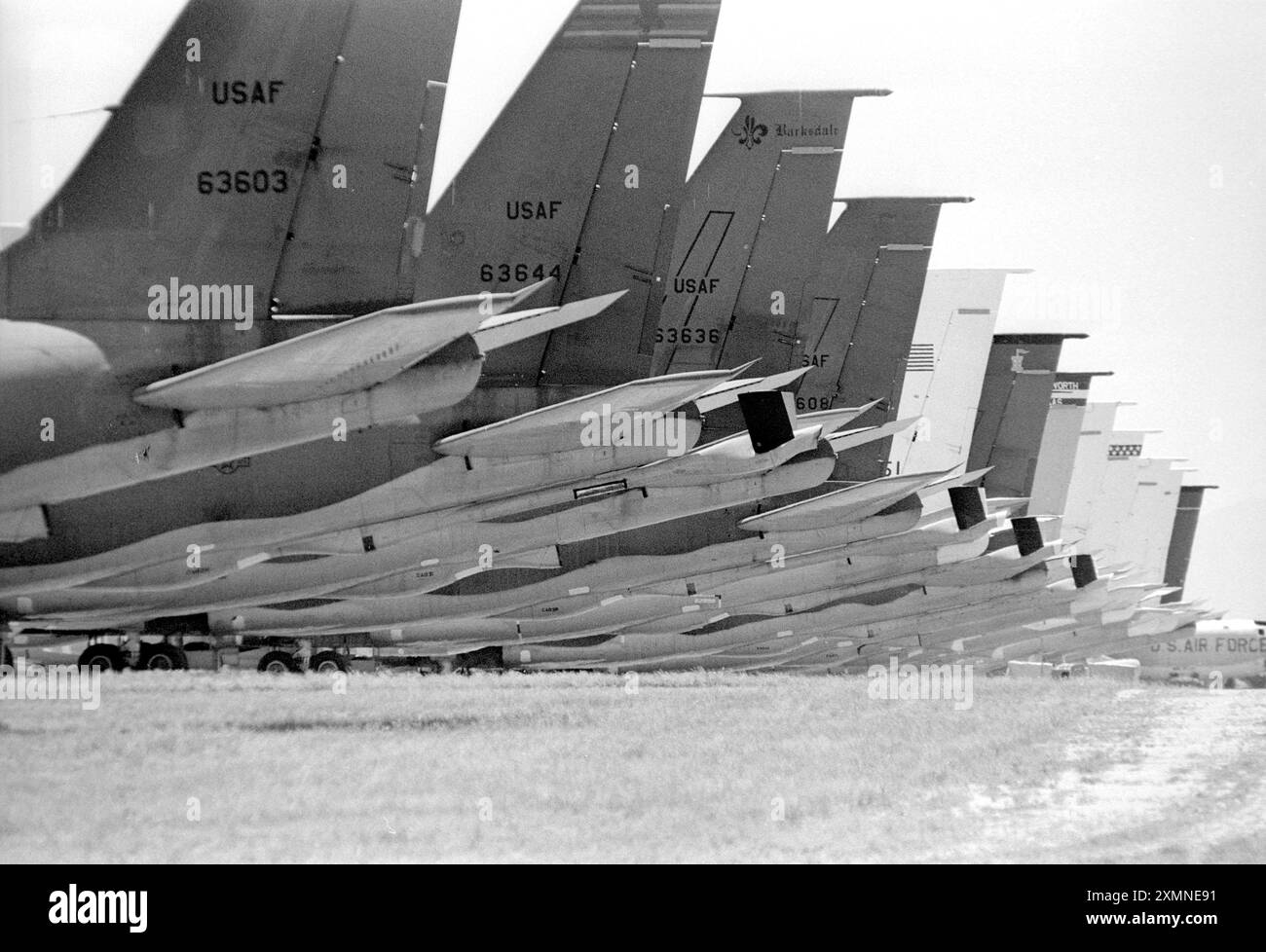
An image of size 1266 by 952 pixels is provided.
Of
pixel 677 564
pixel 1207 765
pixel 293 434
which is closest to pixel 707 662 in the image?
pixel 677 564

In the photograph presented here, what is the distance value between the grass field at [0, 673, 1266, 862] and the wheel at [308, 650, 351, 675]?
13.3m

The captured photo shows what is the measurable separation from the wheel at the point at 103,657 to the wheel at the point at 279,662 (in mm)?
3625

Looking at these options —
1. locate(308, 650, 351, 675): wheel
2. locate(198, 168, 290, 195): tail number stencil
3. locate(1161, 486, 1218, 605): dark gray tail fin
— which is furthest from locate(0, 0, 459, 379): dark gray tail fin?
locate(1161, 486, 1218, 605): dark gray tail fin

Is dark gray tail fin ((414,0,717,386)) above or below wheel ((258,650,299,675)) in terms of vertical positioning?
above

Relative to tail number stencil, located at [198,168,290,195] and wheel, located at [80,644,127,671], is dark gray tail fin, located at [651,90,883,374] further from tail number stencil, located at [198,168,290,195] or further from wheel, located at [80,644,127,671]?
wheel, located at [80,644,127,671]

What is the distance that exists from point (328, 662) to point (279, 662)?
3.55ft

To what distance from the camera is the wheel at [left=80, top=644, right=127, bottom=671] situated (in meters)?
29.2

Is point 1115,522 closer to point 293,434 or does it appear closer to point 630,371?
point 630,371

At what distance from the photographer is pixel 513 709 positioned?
20719 mm

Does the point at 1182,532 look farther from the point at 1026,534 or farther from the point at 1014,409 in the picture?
the point at 1026,534

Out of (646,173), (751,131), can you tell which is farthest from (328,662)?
(646,173)

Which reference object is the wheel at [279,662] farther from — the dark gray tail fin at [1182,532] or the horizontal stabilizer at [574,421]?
the dark gray tail fin at [1182,532]

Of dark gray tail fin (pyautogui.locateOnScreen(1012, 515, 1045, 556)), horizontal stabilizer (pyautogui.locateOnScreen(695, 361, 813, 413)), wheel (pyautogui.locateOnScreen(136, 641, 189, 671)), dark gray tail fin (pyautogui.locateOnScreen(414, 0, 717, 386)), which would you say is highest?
dark gray tail fin (pyautogui.locateOnScreen(414, 0, 717, 386))

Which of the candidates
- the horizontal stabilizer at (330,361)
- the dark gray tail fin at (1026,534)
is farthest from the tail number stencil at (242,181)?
the dark gray tail fin at (1026,534)
